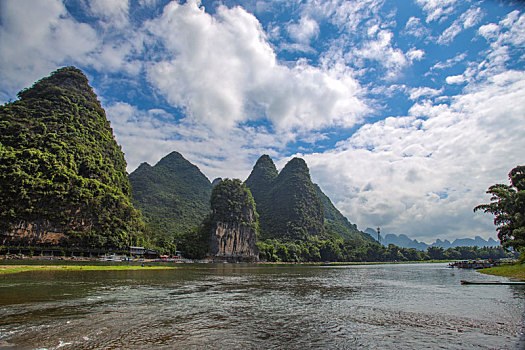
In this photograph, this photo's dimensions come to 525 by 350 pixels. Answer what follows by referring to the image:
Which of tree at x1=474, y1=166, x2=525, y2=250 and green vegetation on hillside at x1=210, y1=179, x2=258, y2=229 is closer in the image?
tree at x1=474, y1=166, x2=525, y2=250

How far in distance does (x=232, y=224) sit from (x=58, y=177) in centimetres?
6728

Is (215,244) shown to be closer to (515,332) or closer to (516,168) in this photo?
(516,168)

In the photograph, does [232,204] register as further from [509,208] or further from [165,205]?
[509,208]

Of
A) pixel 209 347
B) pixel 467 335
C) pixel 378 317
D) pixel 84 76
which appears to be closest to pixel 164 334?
pixel 209 347

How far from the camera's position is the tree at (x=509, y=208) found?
39.3 meters

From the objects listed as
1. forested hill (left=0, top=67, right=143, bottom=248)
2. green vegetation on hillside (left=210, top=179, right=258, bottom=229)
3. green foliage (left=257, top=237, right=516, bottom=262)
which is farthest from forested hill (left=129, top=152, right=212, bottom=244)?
forested hill (left=0, top=67, right=143, bottom=248)

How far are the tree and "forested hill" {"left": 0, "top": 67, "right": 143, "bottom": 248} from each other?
266 ft

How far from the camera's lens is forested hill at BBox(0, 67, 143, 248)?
2655 inches

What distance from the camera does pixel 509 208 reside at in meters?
42.2

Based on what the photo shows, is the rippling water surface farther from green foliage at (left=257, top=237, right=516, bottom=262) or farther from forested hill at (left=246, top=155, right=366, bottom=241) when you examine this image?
forested hill at (left=246, top=155, right=366, bottom=241)

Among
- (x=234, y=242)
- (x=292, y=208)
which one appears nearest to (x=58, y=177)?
(x=234, y=242)

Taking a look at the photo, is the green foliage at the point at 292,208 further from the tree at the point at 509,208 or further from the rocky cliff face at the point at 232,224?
the tree at the point at 509,208

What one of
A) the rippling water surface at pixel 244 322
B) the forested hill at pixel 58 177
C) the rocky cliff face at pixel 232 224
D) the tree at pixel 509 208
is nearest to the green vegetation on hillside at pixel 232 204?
the rocky cliff face at pixel 232 224

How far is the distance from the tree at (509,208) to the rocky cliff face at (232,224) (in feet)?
286
